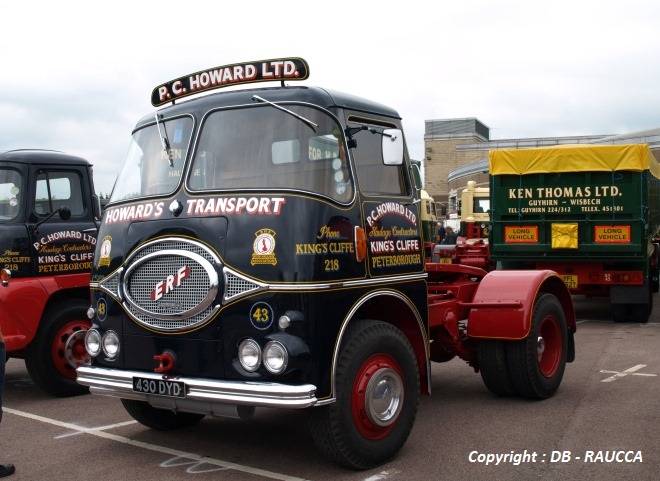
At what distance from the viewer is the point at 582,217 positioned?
1284cm

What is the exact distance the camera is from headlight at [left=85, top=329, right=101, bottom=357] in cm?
563

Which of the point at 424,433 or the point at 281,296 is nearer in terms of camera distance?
the point at 281,296

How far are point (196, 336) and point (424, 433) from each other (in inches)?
85.4

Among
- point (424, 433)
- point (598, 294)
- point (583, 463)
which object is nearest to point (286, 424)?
point (424, 433)

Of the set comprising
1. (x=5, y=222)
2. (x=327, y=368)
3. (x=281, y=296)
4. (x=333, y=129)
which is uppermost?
(x=333, y=129)

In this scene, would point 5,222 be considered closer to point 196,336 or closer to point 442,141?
point 196,336

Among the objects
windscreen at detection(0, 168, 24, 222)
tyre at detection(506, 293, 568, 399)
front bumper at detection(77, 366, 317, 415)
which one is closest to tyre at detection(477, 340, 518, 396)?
tyre at detection(506, 293, 568, 399)

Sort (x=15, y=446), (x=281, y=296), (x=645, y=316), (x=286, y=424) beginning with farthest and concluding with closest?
(x=645, y=316) → (x=286, y=424) → (x=15, y=446) → (x=281, y=296)

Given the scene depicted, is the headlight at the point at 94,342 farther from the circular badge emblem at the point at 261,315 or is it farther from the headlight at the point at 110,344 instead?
the circular badge emblem at the point at 261,315

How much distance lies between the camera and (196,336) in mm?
5098

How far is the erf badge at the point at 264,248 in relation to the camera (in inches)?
193

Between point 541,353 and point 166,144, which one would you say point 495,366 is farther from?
point 166,144

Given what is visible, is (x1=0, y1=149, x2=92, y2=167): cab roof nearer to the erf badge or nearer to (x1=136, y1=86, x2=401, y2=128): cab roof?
(x1=136, y1=86, x2=401, y2=128): cab roof

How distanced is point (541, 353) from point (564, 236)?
19.2 feet
